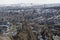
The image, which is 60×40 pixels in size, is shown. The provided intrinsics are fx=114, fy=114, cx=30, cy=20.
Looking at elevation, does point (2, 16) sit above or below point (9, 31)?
above

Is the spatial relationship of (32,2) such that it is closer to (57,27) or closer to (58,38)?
(57,27)

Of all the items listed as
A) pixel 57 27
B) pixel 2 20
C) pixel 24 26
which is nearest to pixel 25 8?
pixel 24 26

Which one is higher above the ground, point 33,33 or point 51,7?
point 51,7

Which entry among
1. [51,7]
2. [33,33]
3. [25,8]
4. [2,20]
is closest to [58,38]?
[33,33]

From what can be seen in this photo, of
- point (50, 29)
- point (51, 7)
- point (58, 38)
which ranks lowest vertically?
point (58, 38)

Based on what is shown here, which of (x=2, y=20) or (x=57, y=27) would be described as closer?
(x=57, y=27)

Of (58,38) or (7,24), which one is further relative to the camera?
(7,24)

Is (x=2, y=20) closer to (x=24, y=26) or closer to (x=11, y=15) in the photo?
(x=11, y=15)

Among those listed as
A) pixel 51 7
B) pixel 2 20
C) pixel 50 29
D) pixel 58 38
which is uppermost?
pixel 51 7
